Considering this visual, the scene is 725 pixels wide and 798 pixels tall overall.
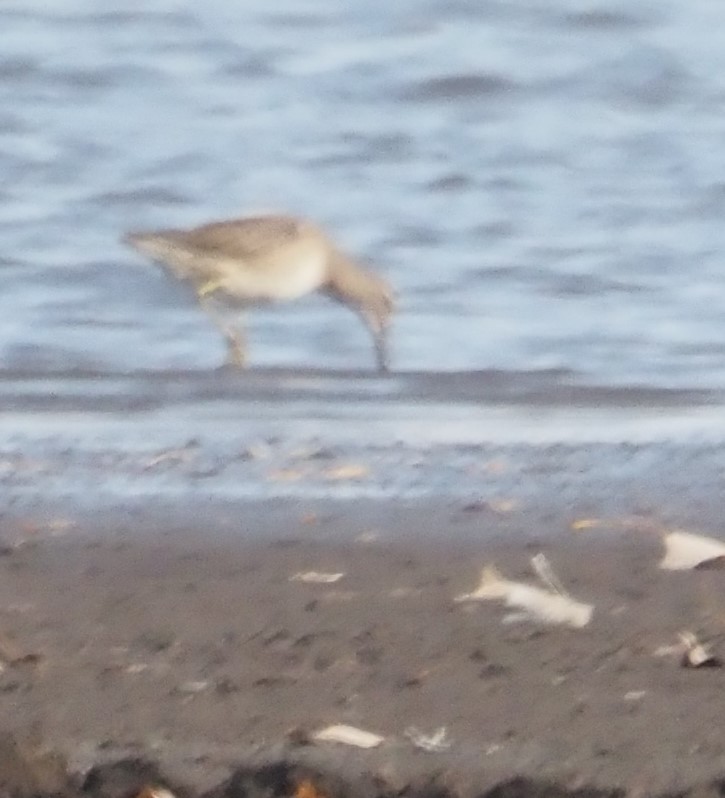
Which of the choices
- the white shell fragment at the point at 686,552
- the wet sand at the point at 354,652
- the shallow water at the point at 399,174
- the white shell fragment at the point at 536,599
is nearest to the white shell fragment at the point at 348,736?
the wet sand at the point at 354,652

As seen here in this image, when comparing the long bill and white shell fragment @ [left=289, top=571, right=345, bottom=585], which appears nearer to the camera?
white shell fragment @ [left=289, top=571, right=345, bottom=585]

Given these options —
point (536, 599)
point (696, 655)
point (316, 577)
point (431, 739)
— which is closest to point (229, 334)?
point (316, 577)

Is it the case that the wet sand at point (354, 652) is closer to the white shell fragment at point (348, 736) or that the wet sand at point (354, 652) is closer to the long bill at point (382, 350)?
the white shell fragment at point (348, 736)

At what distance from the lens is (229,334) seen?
8.39 metres

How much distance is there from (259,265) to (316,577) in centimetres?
429

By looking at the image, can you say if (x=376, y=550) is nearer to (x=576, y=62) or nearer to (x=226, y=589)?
(x=226, y=589)

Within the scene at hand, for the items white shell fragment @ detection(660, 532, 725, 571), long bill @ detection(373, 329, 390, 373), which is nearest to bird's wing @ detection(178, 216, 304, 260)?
long bill @ detection(373, 329, 390, 373)

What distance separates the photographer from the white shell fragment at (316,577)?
4.60 metres

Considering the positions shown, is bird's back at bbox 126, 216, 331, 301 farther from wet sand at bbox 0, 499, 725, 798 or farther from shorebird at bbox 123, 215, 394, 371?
wet sand at bbox 0, 499, 725, 798

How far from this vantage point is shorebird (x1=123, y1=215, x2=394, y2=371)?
8.70 meters

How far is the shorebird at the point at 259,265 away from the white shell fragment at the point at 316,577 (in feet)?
12.4

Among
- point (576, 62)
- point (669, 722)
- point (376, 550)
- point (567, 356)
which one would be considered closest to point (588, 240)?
point (567, 356)

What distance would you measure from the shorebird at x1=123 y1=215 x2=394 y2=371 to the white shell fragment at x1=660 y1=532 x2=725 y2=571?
3655 millimetres

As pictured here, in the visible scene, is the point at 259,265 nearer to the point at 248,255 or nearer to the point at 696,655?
the point at 248,255
